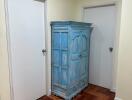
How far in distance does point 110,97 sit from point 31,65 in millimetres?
1785

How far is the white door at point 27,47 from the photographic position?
2.03 metres

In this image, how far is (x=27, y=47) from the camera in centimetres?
225

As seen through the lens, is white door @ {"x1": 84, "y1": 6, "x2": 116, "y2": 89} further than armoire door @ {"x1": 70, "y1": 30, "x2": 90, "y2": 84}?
Yes

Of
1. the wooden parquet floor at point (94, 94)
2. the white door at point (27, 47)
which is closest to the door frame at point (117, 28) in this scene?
the wooden parquet floor at point (94, 94)

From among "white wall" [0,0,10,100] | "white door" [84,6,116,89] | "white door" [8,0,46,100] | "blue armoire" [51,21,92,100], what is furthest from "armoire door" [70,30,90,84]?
"white wall" [0,0,10,100]

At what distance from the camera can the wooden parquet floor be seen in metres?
2.62

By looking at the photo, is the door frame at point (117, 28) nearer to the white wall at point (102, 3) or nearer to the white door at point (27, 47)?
the white wall at point (102, 3)

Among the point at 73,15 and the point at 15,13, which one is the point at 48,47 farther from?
the point at 73,15

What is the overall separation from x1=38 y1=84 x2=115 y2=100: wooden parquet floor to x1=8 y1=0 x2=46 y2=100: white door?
1.53 ft

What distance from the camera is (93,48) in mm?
3164

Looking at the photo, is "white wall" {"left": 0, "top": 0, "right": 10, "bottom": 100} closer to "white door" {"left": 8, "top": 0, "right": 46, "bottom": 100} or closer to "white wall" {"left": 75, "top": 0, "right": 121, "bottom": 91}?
"white door" {"left": 8, "top": 0, "right": 46, "bottom": 100}

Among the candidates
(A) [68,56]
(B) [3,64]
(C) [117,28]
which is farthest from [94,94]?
(B) [3,64]

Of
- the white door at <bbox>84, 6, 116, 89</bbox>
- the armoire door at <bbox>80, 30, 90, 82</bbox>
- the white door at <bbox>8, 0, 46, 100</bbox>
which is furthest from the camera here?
the white door at <bbox>84, 6, 116, 89</bbox>

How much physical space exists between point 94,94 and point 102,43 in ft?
3.93
